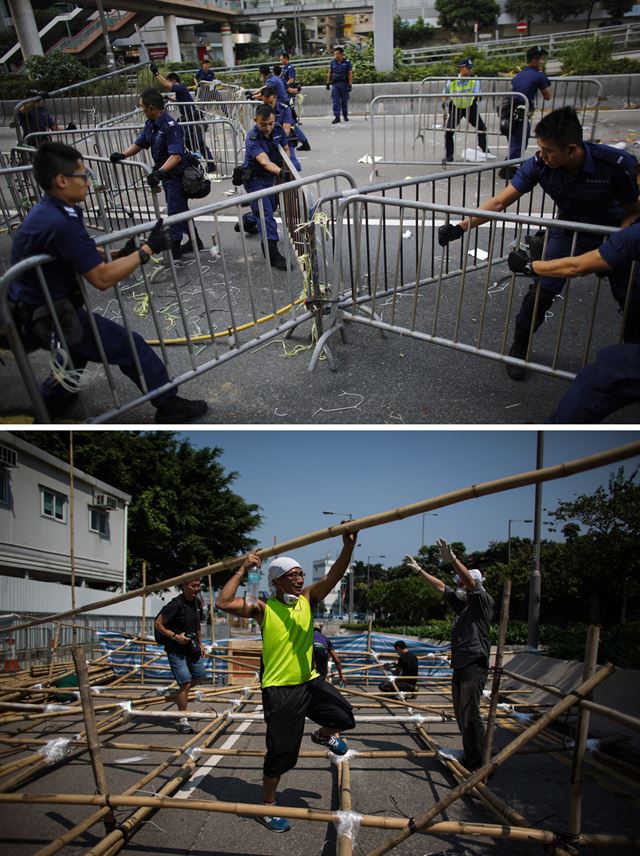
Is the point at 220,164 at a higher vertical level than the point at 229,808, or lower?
higher

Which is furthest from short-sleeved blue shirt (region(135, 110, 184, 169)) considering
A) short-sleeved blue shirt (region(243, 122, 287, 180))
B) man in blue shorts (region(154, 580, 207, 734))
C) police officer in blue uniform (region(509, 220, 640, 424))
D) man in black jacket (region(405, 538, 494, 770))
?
man in black jacket (region(405, 538, 494, 770))

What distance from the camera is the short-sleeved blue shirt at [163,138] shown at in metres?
7.88

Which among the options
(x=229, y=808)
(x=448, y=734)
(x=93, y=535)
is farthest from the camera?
(x=93, y=535)

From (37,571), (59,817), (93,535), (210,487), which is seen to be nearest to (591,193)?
(59,817)

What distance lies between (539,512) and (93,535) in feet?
41.1

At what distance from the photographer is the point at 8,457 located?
39.4 ft

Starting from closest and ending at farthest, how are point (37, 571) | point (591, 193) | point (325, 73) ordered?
1. point (591, 193)
2. point (37, 571)
3. point (325, 73)

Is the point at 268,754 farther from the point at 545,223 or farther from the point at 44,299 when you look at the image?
the point at 545,223

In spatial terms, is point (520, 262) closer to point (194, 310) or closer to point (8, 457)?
point (194, 310)

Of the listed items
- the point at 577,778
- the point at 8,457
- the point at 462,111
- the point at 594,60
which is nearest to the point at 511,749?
the point at 577,778

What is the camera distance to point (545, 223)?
489cm

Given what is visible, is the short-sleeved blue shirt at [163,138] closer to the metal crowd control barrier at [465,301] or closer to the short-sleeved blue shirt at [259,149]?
the short-sleeved blue shirt at [259,149]

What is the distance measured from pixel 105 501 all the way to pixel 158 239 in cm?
1366

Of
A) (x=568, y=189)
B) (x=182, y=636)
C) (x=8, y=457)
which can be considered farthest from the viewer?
(x=8, y=457)
